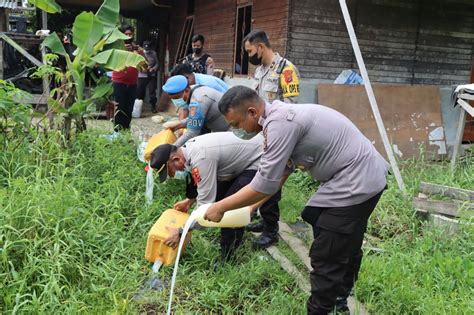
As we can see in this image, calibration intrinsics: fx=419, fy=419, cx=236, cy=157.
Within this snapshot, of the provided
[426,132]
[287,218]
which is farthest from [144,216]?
[426,132]

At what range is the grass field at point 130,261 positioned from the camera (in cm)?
279

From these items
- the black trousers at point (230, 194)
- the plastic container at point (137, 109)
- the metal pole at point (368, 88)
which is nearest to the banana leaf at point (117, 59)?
the black trousers at point (230, 194)

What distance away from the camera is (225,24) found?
8.52 meters

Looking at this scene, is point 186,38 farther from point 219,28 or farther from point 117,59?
point 117,59

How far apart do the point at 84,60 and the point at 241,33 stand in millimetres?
4252

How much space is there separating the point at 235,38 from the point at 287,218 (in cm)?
493

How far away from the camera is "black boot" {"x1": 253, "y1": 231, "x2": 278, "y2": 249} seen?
11.9 ft

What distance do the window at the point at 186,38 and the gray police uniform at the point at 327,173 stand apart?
861 centimetres

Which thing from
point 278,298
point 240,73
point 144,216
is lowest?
point 278,298

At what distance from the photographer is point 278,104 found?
2283mm

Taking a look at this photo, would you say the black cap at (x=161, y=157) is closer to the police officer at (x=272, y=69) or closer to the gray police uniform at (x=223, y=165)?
the gray police uniform at (x=223, y=165)

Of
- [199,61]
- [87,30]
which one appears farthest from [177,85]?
[199,61]

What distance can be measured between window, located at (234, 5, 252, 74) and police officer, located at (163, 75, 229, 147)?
4.29 meters

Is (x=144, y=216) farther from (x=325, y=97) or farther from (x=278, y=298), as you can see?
(x=325, y=97)
